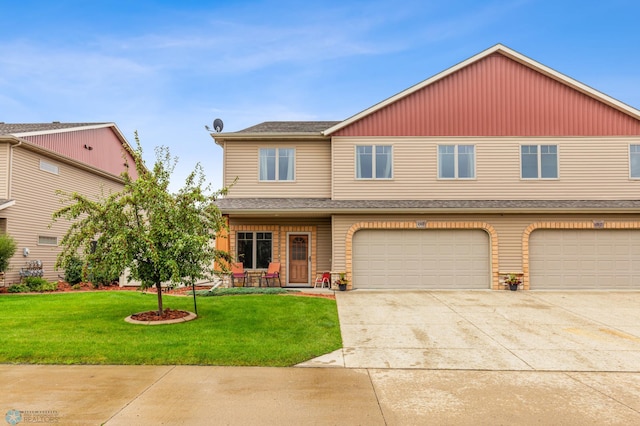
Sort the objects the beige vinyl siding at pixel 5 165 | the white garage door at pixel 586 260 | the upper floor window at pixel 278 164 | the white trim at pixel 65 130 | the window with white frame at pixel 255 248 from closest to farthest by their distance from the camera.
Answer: the white garage door at pixel 586 260, the beige vinyl siding at pixel 5 165, the white trim at pixel 65 130, the window with white frame at pixel 255 248, the upper floor window at pixel 278 164

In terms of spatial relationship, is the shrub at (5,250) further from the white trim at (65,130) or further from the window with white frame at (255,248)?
the window with white frame at (255,248)

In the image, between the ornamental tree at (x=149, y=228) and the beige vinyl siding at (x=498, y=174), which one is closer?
the ornamental tree at (x=149, y=228)

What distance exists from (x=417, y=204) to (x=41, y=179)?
50.2ft

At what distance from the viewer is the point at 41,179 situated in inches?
662

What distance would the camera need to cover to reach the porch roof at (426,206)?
1408 cm

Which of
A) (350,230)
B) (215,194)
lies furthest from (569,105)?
(215,194)

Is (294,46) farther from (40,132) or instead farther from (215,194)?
(215,194)

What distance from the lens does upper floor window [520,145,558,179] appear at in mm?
15195

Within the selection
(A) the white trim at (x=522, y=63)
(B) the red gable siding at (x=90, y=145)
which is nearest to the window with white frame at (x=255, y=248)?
(A) the white trim at (x=522, y=63)

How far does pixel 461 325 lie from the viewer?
9.16m

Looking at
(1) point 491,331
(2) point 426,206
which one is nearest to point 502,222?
(2) point 426,206

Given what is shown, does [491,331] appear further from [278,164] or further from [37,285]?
[37,285]

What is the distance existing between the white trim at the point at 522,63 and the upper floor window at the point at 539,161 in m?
2.43

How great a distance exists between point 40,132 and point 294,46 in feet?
38.9
